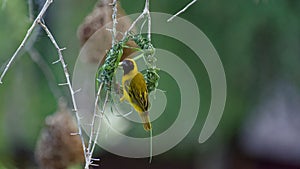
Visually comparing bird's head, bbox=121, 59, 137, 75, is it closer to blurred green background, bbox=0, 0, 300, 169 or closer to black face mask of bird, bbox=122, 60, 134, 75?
black face mask of bird, bbox=122, 60, 134, 75

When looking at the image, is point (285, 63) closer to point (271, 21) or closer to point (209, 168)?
point (271, 21)

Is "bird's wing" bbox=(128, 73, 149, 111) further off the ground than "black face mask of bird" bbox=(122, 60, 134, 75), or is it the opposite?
"black face mask of bird" bbox=(122, 60, 134, 75)

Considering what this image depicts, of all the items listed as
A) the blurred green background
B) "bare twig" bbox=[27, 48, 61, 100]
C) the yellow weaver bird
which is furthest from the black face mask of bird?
the blurred green background

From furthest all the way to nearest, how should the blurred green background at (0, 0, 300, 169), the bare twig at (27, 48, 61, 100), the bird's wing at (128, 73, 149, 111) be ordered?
the blurred green background at (0, 0, 300, 169) < the bare twig at (27, 48, 61, 100) < the bird's wing at (128, 73, 149, 111)

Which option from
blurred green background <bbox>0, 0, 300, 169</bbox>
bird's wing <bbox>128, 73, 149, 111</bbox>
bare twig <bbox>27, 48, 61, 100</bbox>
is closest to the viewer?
bird's wing <bbox>128, 73, 149, 111</bbox>

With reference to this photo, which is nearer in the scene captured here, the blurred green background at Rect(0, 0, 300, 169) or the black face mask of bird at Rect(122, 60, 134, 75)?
the black face mask of bird at Rect(122, 60, 134, 75)

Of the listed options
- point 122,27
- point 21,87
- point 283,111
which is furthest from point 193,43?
point 122,27
